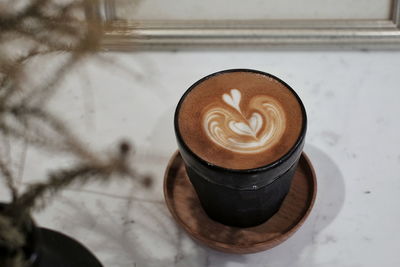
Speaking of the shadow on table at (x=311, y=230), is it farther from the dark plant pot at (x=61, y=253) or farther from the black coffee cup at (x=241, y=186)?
the dark plant pot at (x=61, y=253)

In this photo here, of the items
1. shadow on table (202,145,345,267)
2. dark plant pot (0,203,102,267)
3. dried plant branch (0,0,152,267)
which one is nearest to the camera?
dried plant branch (0,0,152,267)

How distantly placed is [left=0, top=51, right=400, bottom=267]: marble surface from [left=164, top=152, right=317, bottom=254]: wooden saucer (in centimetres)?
3

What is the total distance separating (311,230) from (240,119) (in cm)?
16

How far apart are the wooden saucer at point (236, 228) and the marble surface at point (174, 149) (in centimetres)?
3

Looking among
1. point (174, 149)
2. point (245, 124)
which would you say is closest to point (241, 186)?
point (245, 124)

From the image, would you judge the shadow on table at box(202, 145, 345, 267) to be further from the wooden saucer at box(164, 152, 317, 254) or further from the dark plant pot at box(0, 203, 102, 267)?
the dark plant pot at box(0, 203, 102, 267)

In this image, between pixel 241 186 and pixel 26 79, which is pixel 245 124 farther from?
pixel 26 79

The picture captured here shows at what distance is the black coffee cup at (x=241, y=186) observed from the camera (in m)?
0.52

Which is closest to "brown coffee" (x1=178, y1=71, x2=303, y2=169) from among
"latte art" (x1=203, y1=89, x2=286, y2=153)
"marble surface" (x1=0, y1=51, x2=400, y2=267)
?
"latte art" (x1=203, y1=89, x2=286, y2=153)

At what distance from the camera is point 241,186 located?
1.74 ft

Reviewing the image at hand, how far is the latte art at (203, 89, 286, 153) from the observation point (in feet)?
1.80

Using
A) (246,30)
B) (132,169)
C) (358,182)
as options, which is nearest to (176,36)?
(246,30)

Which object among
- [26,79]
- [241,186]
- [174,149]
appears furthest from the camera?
[174,149]

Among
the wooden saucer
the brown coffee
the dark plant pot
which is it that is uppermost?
the brown coffee
